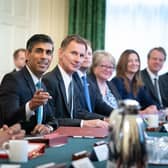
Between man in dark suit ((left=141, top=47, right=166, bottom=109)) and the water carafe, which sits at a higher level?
man in dark suit ((left=141, top=47, right=166, bottom=109))

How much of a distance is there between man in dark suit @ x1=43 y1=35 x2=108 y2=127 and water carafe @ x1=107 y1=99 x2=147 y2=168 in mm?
1674

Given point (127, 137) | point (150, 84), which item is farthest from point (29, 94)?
point (150, 84)

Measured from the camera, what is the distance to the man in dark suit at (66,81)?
324 cm

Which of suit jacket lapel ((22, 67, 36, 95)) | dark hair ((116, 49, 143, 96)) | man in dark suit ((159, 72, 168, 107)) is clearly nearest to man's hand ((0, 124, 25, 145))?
suit jacket lapel ((22, 67, 36, 95))

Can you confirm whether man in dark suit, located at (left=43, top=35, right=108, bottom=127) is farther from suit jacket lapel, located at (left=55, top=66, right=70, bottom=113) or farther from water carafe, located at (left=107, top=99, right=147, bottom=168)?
water carafe, located at (left=107, top=99, right=147, bottom=168)

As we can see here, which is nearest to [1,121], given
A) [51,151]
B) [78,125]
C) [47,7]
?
[78,125]

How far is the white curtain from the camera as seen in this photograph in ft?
20.0

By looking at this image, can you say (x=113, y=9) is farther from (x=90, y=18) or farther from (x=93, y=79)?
(x=93, y=79)

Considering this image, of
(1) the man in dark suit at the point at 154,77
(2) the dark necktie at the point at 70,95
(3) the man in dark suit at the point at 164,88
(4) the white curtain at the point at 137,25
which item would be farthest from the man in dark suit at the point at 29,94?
(4) the white curtain at the point at 137,25

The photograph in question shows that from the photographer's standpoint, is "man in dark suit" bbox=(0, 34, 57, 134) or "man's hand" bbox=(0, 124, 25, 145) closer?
"man's hand" bbox=(0, 124, 25, 145)

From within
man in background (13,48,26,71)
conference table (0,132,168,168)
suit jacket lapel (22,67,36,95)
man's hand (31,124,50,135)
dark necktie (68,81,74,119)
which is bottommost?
conference table (0,132,168,168)

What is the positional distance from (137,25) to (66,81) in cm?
306

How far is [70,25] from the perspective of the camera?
20.5ft

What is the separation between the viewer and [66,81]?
339 centimetres
